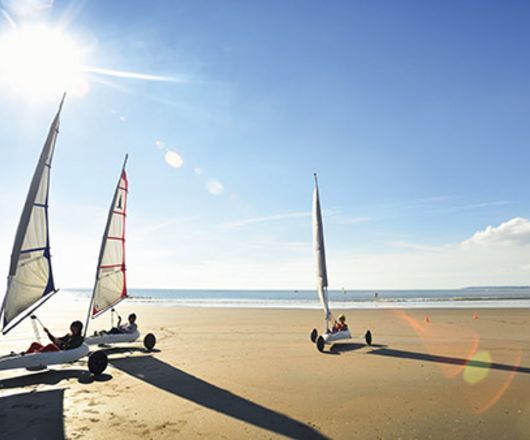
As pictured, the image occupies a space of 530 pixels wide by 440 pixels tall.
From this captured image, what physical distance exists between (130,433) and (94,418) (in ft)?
4.09

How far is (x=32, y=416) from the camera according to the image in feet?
24.3

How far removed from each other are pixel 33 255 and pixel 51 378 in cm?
387

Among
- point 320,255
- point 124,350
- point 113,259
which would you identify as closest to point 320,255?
point 320,255

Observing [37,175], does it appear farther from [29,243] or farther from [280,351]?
[280,351]

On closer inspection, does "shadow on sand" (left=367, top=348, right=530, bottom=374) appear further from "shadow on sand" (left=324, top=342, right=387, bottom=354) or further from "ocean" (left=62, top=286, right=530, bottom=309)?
"ocean" (left=62, top=286, right=530, bottom=309)

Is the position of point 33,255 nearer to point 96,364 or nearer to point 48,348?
point 48,348

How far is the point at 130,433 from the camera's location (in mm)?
6531

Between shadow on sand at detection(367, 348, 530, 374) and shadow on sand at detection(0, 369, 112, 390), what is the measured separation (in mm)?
10156

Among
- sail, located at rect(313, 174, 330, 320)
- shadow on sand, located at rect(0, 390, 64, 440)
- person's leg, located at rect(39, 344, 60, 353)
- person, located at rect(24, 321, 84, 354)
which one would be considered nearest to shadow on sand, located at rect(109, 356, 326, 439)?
person, located at rect(24, 321, 84, 354)

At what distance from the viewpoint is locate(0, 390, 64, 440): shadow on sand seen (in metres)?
6.55

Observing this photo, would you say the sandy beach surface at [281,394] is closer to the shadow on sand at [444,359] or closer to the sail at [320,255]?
the shadow on sand at [444,359]

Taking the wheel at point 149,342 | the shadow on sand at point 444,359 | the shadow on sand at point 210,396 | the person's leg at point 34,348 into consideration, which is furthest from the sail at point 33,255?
the shadow on sand at point 444,359

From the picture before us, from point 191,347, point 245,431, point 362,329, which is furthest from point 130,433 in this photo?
point 362,329

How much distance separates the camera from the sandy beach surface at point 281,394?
6.74m
